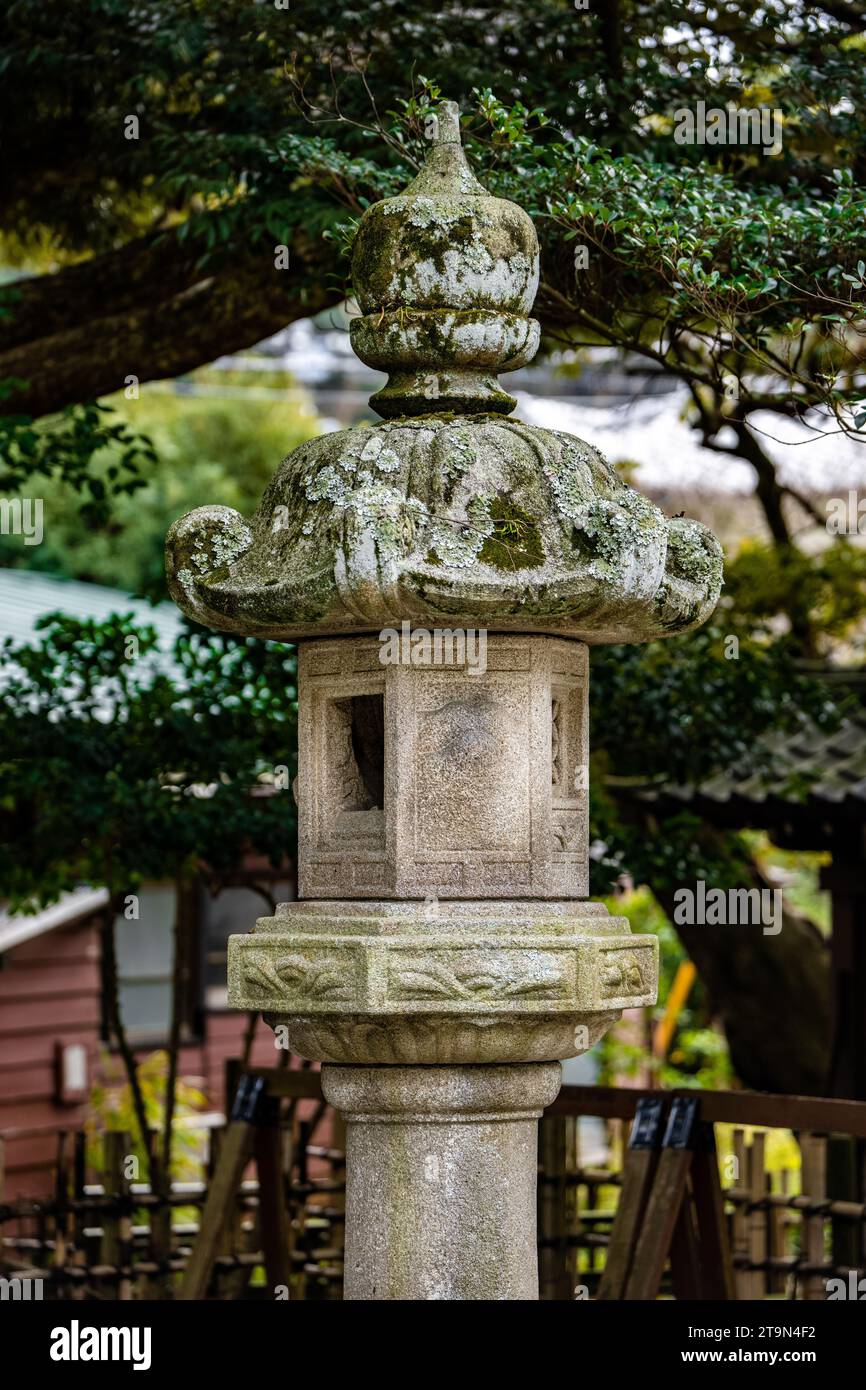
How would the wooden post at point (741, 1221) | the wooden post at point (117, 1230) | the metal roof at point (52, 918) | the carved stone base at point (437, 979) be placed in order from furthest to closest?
the metal roof at point (52, 918) < the wooden post at point (117, 1230) < the wooden post at point (741, 1221) < the carved stone base at point (437, 979)

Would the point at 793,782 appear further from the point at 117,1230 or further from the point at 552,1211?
the point at 117,1230

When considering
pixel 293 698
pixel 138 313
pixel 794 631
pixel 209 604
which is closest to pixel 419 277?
pixel 209 604

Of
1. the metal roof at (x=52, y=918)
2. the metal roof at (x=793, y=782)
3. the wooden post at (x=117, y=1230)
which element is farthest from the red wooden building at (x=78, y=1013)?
the metal roof at (x=793, y=782)

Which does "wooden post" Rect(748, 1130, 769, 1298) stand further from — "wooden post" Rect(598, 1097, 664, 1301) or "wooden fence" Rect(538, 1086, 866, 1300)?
"wooden post" Rect(598, 1097, 664, 1301)

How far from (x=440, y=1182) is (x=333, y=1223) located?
427cm

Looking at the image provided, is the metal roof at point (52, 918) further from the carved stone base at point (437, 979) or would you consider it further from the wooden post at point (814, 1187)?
the carved stone base at point (437, 979)

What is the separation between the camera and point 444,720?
547 cm

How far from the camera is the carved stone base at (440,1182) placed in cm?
545

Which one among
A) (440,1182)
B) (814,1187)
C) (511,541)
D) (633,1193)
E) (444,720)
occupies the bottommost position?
(814,1187)

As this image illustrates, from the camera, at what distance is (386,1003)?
5184mm

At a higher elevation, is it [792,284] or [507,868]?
[792,284]

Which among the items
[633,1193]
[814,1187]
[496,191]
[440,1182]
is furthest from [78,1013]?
[440,1182]

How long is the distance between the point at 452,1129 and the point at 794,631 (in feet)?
20.8

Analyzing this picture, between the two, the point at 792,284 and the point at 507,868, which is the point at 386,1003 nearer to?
the point at 507,868
